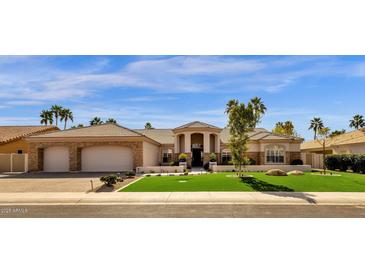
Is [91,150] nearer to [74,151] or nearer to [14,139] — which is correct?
[74,151]

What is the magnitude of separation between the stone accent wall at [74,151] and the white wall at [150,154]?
120 centimetres

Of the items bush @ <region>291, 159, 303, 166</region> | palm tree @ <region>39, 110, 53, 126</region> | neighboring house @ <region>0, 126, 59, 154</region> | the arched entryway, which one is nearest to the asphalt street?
bush @ <region>291, 159, 303, 166</region>

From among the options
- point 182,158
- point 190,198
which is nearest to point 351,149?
point 182,158

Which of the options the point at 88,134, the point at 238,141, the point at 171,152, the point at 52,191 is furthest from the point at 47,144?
the point at 238,141

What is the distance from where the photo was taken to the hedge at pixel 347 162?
27500 millimetres

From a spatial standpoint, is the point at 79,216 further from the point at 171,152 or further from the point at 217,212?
the point at 171,152

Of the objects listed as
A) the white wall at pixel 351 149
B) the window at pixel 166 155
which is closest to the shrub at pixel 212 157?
the window at pixel 166 155

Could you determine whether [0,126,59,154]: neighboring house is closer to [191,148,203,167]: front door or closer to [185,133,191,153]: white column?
[185,133,191,153]: white column

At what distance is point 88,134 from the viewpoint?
2802cm

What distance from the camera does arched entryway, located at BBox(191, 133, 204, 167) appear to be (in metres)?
36.1

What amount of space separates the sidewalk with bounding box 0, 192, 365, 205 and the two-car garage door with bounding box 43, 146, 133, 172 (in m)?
12.3

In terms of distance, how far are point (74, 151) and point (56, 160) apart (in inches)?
105

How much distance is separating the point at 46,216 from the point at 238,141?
49.4ft

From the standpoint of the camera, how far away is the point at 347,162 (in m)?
29.8
